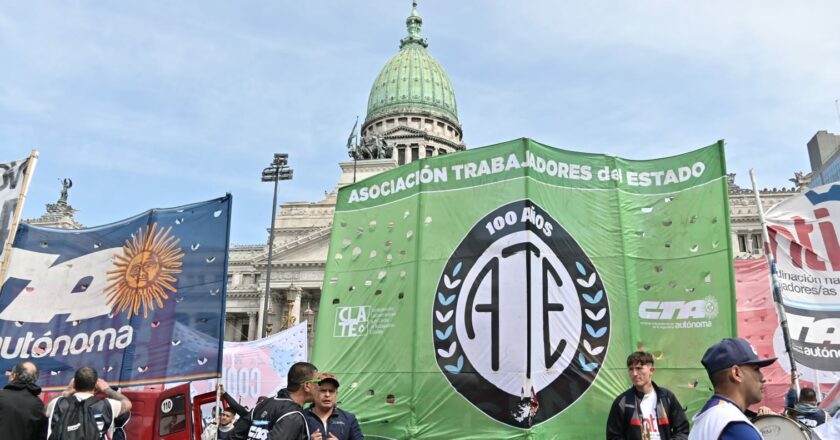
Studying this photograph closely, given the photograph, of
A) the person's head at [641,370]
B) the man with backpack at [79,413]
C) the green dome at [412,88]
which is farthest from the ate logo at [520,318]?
the green dome at [412,88]

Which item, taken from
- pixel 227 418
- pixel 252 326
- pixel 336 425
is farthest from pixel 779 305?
pixel 252 326

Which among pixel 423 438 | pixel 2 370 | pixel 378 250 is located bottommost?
pixel 423 438

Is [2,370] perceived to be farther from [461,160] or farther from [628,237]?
[628,237]

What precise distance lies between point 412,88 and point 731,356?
8843 cm

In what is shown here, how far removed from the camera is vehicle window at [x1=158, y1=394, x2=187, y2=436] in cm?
989

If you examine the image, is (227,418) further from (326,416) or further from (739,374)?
(739,374)

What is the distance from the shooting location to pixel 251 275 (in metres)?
70.7

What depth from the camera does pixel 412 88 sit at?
295 feet

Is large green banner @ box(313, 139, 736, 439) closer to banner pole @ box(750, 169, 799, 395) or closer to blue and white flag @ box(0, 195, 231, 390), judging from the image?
banner pole @ box(750, 169, 799, 395)

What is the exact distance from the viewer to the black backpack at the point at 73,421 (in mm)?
6629

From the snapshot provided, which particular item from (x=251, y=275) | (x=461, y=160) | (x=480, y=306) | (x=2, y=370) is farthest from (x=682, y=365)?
(x=251, y=275)

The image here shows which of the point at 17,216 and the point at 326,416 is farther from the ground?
the point at 17,216

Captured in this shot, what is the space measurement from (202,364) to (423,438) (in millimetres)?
3706

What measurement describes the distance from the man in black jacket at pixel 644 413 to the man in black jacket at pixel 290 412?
2.86 meters
